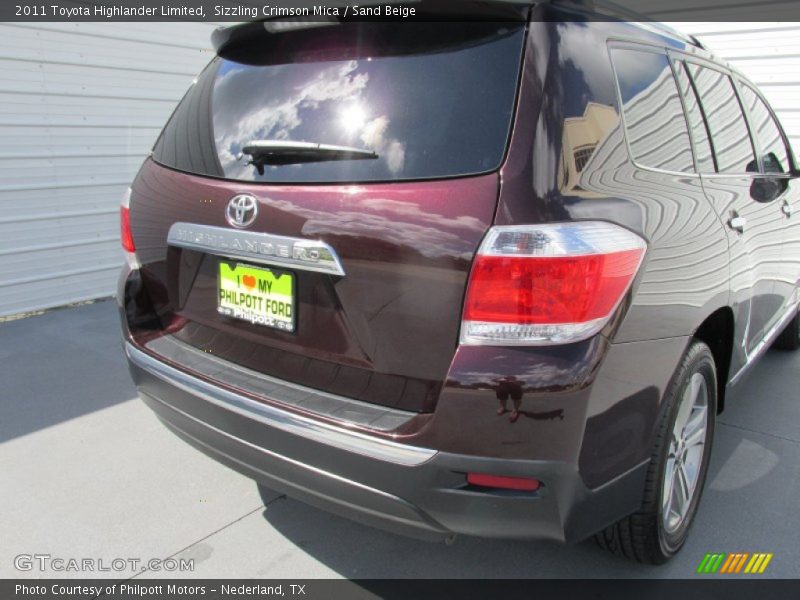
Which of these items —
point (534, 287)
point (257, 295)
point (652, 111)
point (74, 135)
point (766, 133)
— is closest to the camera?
point (534, 287)

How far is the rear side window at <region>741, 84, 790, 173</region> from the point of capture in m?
3.18

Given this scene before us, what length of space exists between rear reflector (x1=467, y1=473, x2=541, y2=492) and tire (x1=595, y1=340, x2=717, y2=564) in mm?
536

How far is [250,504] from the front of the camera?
265 centimetres

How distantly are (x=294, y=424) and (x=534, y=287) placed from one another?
0.75 metres

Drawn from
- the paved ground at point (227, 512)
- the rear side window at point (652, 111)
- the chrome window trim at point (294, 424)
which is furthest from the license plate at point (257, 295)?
the rear side window at point (652, 111)

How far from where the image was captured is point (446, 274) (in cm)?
161

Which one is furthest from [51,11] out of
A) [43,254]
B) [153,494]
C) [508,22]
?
[508,22]

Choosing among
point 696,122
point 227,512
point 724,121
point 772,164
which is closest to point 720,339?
point 696,122

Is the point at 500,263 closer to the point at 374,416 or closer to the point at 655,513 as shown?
the point at 374,416

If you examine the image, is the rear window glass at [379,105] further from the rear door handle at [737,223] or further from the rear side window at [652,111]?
the rear door handle at [737,223]

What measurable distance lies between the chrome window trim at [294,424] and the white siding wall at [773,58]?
5.98m

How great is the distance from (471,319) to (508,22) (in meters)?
0.80

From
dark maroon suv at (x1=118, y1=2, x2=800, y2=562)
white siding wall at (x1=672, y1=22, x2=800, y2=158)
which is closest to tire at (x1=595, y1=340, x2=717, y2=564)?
dark maroon suv at (x1=118, y1=2, x2=800, y2=562)

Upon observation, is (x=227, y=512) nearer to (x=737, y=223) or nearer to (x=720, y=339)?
(x=720, y=339)
